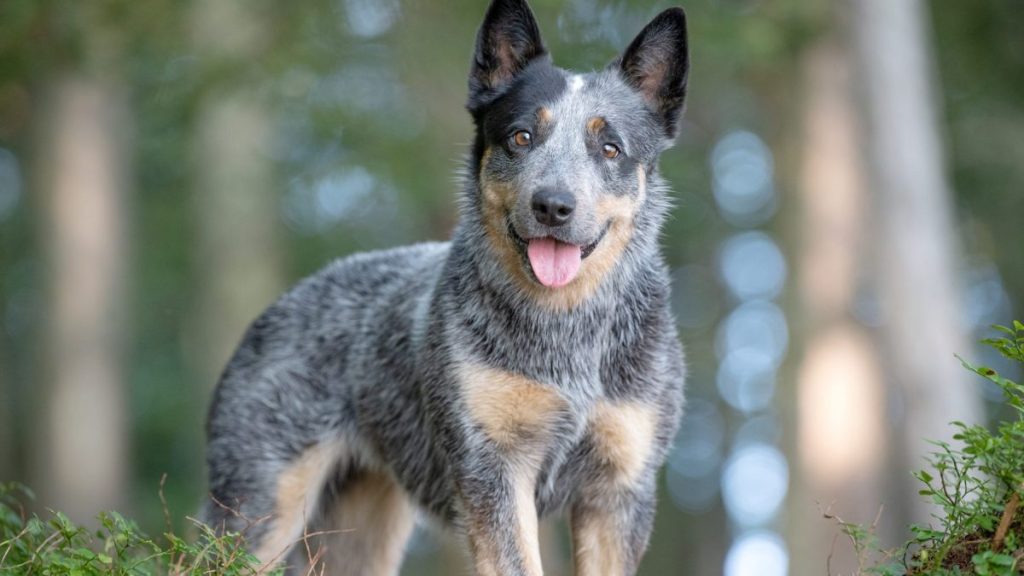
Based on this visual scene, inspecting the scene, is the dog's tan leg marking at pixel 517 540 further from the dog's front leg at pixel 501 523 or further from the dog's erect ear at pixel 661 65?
the dog's erect ear at pixel 661 65

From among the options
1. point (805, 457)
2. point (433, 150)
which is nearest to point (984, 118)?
point (805, 457)

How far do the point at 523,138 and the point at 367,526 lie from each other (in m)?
2.49

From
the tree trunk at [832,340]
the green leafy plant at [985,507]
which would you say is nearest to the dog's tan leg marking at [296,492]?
the green leafy plant at [985,507]

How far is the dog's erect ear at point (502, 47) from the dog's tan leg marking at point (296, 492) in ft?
6.27

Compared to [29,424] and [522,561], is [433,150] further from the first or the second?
[522,561]

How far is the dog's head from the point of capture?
5.22 m

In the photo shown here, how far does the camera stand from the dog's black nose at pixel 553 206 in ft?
16.6

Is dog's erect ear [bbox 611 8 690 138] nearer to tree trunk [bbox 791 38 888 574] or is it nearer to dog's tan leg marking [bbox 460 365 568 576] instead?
dog's tan leg marking [bbox 460 365 568 576]

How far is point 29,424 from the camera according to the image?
13758mm

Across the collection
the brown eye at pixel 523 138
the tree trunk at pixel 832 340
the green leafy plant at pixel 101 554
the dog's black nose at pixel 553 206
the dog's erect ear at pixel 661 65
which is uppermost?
the dog's erect ear at pixel 661 65

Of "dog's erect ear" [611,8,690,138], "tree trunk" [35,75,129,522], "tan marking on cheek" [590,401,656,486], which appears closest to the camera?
"tan marking on cheek" [590,401,656,486]

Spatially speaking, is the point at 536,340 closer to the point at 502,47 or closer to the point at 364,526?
the point at 502,47

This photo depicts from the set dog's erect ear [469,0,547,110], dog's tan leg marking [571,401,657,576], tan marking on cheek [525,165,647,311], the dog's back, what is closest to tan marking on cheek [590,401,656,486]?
dog's tan leg marking [571,401,657,576]

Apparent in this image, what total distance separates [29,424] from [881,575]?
11.4 meters
